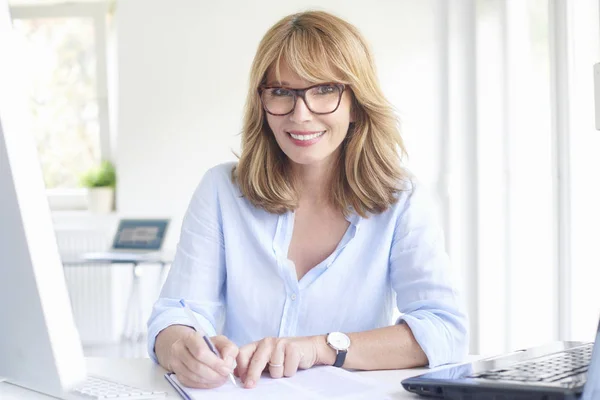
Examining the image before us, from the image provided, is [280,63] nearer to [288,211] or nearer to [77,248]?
[288,211]

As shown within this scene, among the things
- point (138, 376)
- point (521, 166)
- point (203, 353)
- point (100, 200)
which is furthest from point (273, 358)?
point (100, 200)

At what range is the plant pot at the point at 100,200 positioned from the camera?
6.33 metres

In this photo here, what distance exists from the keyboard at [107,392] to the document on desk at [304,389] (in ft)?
0.19

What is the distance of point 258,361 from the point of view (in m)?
1.22

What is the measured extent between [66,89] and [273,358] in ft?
18.8

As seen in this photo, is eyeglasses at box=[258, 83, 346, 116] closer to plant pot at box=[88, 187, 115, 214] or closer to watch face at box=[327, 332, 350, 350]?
Result: watch face at box=[327, 332, 350, 350]

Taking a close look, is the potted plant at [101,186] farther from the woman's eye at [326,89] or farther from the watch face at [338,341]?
the watch face at [338,341]

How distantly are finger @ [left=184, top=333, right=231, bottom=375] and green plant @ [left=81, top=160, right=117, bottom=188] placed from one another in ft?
17.3

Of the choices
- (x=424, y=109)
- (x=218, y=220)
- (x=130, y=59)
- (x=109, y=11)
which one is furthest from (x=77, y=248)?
(x=218, y=220)

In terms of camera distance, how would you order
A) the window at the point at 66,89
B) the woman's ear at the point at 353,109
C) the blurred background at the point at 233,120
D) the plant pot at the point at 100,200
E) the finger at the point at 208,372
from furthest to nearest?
the window at the point at 66,89
the plant pot at the point at 100,200
the blurred background at the point at 233,120
the woman's ear at the point at 353,109
the finger at the point at 208,372

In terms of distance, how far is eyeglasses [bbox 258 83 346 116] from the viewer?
1.72 m

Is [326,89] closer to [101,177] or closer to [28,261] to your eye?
[28,261]

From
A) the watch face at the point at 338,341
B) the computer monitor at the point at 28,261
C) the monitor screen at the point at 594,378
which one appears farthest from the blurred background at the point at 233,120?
the computer monitor at the point at 28,261

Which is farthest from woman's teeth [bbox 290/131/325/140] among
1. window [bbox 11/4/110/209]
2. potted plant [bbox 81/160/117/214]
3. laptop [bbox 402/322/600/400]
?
window [bbox 11/4/110/209]
